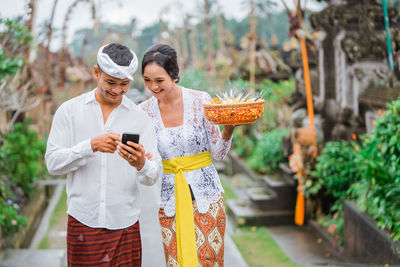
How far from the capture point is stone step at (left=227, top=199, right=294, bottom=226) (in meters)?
7.28

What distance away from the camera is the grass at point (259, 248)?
5711 mm

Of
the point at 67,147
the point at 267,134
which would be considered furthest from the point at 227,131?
the point at 267,134

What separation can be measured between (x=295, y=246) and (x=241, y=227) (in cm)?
102

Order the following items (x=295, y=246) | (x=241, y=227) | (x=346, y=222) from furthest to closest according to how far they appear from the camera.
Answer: (x=241, y=227)
(x=295, y=246)
(x=346, y=222)

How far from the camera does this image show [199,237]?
287 cm

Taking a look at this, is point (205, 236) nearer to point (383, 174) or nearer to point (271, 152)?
point (383, 174)

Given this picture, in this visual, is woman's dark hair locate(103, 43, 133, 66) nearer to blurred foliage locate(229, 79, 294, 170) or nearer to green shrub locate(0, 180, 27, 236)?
green shrub locate(0, 180, 27, 236)

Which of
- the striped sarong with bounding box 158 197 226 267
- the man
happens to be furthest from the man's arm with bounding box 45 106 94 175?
the striped sarong with bounding box 158 197 226 267

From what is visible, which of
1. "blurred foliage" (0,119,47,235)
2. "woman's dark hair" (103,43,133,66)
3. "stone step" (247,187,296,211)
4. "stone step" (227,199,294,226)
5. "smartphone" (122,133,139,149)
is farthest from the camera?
"stone step" (247,187,296,211)

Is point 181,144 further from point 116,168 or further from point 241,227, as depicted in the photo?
point 241,227

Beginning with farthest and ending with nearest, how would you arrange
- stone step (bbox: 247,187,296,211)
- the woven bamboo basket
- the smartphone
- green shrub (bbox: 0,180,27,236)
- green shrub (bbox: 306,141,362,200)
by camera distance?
stone step (bbox: 247,187,296,211) < green shrub (bbox: 306,141,362,200) < green shrub (bbox: 0,180,27,236) < the woven bamboo basket < the smartphone

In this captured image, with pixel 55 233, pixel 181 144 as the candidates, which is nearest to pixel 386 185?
pixel 181 144

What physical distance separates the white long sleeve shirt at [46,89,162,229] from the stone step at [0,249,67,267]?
2.55 meters

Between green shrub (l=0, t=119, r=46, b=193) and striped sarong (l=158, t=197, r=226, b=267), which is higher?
striped sarong (l=158, t=197, r=226, b=267)
